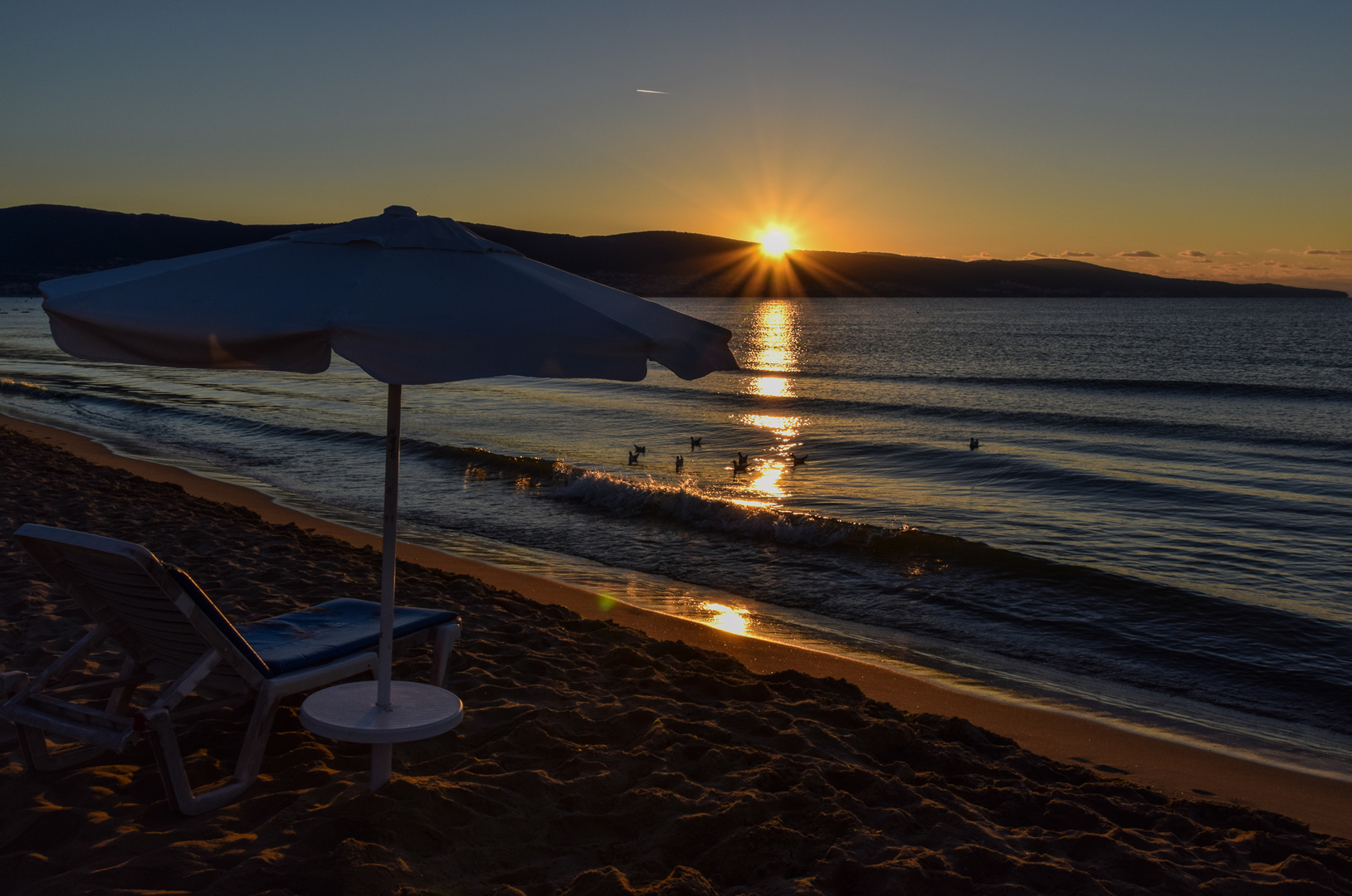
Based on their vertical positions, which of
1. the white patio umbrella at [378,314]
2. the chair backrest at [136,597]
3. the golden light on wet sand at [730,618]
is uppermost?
the white patio umbrella at [378,314]

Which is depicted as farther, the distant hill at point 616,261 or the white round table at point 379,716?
the distant hill at point 616,261

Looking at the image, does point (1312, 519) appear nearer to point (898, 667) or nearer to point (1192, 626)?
point (1192, 626)

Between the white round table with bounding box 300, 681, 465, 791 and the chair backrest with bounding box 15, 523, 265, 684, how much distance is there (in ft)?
1.19

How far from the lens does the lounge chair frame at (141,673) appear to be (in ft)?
11.2

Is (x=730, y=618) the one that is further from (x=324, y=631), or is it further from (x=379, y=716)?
(x=379, y=716)

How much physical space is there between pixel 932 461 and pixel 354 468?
12048mm

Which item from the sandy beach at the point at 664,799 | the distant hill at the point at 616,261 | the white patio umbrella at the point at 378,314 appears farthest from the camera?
the distant hill at the point at 616,261

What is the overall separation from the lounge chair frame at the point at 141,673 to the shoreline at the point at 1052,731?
4029 mm

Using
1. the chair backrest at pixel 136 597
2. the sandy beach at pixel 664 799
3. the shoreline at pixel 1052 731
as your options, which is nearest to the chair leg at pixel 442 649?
the sandy beach at pixel 664 799

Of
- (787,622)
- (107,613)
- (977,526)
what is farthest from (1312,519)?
(107,613)

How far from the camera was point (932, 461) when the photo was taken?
19.3m

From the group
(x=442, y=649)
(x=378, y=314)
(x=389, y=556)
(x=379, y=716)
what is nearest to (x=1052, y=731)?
(x=442, y=649)

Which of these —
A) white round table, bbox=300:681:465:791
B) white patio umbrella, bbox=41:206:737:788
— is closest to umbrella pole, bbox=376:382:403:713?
white round table, bbox=300:681:465:791

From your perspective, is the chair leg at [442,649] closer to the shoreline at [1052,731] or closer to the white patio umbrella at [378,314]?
the white patio umbrella at [378,314]
